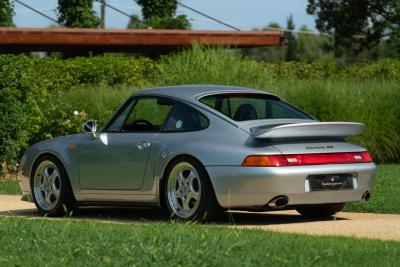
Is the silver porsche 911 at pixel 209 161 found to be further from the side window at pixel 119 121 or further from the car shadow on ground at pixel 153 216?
the car shadow on ground at pixel 153 216

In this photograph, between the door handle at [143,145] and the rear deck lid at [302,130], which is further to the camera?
the door handle at [143,145]

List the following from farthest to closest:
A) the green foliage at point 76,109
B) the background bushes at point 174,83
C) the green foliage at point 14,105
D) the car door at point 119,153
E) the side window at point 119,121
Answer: the green foliage at point 76,109 → the background bushes at point 174,83 → the green foliage at point 14,105 → the side window at point 119,121 → the car door at point 119,153

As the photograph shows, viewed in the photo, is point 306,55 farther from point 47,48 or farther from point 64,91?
point 64,91

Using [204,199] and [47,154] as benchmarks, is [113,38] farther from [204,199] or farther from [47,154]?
[204,199]

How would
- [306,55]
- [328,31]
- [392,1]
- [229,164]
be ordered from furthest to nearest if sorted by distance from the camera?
[306,55], [328,31], [392,1], [229,164]

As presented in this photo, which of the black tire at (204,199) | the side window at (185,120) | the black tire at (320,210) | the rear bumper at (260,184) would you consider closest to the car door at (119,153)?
the side window at (185,120)

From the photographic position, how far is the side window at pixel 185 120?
12.1 metres

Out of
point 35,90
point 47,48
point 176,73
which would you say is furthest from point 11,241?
point 47,48

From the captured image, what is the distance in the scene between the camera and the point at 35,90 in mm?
20406

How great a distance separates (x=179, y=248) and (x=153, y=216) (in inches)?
178

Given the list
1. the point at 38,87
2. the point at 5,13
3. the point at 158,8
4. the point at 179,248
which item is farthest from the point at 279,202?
the point at 158,8

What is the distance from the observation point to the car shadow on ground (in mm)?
12383

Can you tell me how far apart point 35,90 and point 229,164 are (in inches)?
374

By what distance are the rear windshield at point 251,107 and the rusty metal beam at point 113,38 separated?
19.8m
